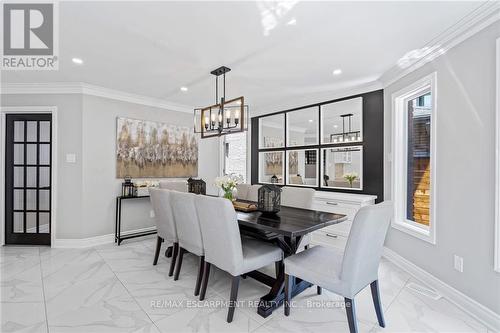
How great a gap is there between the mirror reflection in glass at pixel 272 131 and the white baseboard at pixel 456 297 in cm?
284

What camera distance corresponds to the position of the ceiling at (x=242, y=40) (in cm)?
191

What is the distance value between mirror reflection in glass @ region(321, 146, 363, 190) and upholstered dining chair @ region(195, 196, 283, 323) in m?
2.13

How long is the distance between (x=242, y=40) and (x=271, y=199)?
1.58 meters

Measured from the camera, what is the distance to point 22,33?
2295mm

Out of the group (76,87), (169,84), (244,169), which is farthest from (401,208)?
(76,87)

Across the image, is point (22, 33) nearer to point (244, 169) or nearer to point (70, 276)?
point (70, 276)

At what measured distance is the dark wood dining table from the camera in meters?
2.00

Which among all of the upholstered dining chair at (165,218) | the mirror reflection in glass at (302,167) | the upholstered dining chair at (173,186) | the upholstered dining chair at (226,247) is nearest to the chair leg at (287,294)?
the upholstered dining chair at (226,247)

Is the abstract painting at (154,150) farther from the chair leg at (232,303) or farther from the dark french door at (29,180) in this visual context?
the chair leg at (232,303)

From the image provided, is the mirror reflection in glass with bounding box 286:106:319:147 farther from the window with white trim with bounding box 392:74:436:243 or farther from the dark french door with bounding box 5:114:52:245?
the dark french door with bounding box 5:114:52:245

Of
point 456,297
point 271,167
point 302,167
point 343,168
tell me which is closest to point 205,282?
point 456,297

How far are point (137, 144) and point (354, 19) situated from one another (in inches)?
147

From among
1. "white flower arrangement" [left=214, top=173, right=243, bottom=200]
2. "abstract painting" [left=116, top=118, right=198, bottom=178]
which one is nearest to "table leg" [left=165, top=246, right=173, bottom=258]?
"white flower arrangement" [left=214, top=173, right=243, bottom=200]

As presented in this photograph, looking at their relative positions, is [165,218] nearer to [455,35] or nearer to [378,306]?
[378,306]
